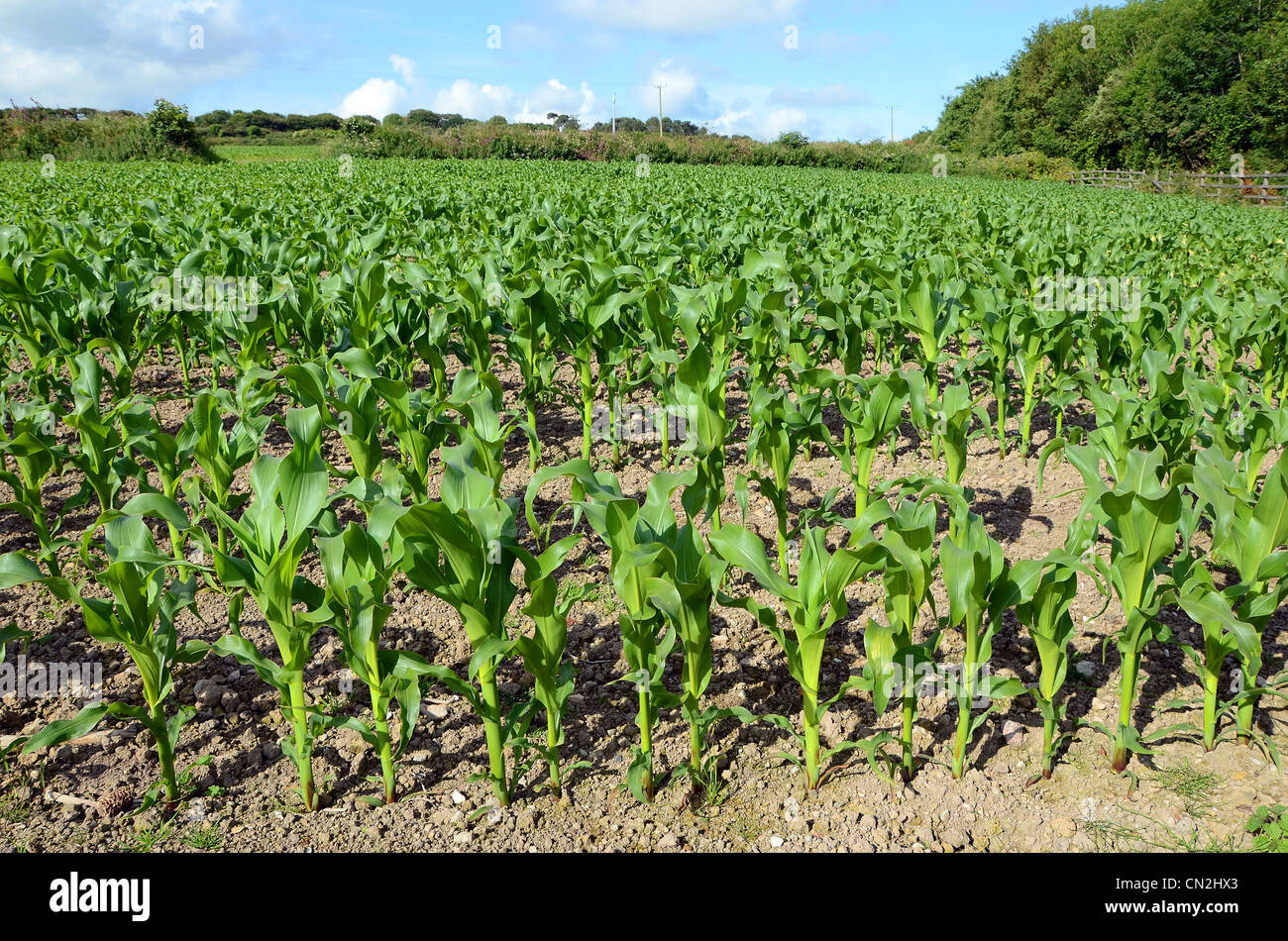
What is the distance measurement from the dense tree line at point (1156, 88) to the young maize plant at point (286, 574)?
53812 millimetres

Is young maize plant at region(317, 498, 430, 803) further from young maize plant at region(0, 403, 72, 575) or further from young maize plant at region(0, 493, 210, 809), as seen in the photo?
young maize plant at region(0, 403, 72, 575)

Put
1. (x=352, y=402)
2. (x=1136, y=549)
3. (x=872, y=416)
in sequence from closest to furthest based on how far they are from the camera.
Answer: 1. (x=1136, y=549)
2. (x=352, y=402)
3. (x=872, y=416)

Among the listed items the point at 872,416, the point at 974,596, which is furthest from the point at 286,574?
the point at 872,416

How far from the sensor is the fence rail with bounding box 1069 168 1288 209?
97.2ft

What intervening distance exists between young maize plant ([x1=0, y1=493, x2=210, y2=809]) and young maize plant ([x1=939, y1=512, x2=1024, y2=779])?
2114 mm

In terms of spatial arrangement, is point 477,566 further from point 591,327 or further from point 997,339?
point 997,339

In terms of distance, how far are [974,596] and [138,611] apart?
2.39m

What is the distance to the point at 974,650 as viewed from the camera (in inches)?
98.7

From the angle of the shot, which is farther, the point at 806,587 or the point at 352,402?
the point at 352,402

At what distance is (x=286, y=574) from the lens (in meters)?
2.31

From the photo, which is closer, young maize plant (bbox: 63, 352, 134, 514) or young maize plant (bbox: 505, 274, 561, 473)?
young maize plant (bbox: 63, 352, 134, 514)

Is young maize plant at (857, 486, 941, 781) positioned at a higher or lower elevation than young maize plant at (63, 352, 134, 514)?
lower

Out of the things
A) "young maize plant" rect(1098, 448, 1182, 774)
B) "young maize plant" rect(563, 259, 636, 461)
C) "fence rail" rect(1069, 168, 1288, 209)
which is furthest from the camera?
"fence rail" rect(1069, 168, 1288, 209)

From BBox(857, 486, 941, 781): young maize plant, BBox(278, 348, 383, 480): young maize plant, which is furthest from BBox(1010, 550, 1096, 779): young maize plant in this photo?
BBox(278, 348, 383, 480): young maize plant
